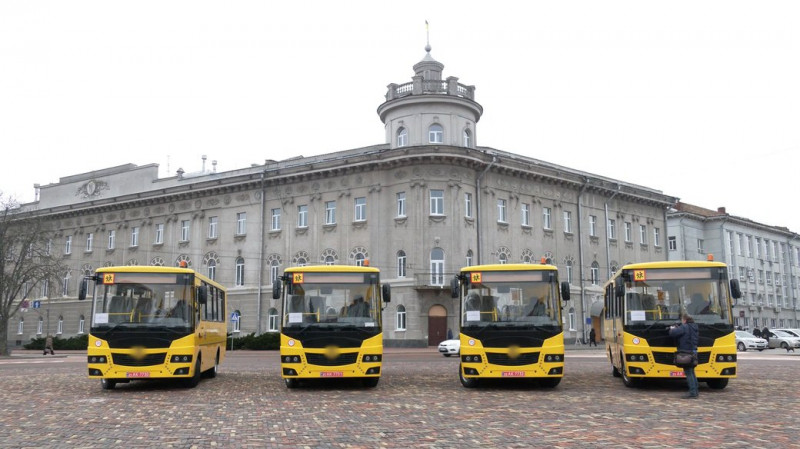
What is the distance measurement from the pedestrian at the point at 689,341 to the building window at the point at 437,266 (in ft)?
99.5

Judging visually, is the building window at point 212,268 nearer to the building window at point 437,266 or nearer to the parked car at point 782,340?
the building window at point 437,266

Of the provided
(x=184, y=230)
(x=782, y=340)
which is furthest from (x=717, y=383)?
(x=184, y=230)

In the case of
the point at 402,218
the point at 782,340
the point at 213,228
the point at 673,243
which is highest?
the point at 673,243

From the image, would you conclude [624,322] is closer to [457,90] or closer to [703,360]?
[703,360]

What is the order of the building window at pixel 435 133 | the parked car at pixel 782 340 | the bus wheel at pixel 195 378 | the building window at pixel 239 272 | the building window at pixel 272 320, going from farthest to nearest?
the building window at pixel 239 272 → the building window at pixel 272 320 → the building window at pixel 435 133 → the parked car at pixel 782 340 → the bus wheel at pixel 195 378

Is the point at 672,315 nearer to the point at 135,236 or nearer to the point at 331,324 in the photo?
the point at 331,324

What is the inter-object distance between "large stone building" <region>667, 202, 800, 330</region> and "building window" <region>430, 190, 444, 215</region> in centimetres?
3774

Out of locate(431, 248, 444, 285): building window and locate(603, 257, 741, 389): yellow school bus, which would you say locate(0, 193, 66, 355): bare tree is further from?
locate(603, 257, 741, 389): yellow school bus

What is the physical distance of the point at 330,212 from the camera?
4906 cm

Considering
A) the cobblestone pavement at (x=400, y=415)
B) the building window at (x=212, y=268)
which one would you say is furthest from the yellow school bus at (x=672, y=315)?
→ the building window at (x=212, y=268)

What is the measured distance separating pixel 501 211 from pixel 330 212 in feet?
38.0

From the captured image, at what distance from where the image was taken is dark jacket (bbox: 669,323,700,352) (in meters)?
14.3

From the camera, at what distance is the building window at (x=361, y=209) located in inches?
1871

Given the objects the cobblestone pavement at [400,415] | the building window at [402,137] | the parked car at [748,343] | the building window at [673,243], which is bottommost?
the cobblestone pavement at [400,415]
